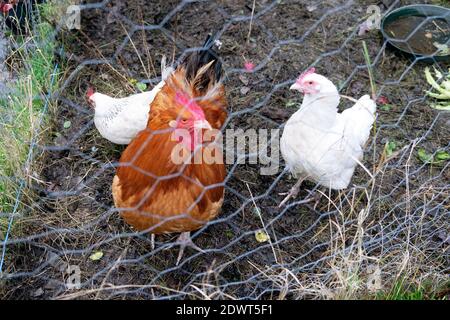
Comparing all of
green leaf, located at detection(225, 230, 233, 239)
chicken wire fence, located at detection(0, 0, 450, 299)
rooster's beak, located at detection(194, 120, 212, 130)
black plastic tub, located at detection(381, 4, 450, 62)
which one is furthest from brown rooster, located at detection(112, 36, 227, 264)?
black plastic tub, located at detection(381, 4, 450, 62)

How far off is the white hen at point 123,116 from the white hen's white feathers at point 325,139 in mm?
648

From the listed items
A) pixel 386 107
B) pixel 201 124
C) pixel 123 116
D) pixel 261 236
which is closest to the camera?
pixel 201 124

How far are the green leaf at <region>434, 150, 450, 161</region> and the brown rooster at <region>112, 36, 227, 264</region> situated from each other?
1.19 m

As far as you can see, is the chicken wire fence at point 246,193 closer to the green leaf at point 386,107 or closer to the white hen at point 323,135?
the green leaf at point 386,107

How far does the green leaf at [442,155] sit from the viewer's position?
7.98 feet

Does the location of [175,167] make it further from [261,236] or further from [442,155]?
[442,155]

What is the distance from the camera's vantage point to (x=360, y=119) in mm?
2104

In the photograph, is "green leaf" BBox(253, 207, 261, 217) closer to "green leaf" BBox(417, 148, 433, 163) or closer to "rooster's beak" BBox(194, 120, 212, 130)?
"rooster's beak" BBox(194, 120, 212, 130)

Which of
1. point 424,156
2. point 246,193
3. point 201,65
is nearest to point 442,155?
point 424,156

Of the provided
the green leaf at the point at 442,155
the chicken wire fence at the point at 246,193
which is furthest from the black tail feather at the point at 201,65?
the green leaf at the point at 442,155

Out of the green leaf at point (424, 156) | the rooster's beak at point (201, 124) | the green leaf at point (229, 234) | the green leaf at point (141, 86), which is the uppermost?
the rooster's beak at point (201, 124)

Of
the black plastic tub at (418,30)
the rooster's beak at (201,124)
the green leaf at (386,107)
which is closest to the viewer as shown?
the rooster's beak at (201,124)

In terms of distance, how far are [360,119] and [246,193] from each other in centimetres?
61

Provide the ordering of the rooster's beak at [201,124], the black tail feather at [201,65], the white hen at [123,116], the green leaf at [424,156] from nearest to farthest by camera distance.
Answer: the rooster's beak at [201,124], the black tail feather at [201,65], the white hen at [123,116], the green leaf at [424,156]
